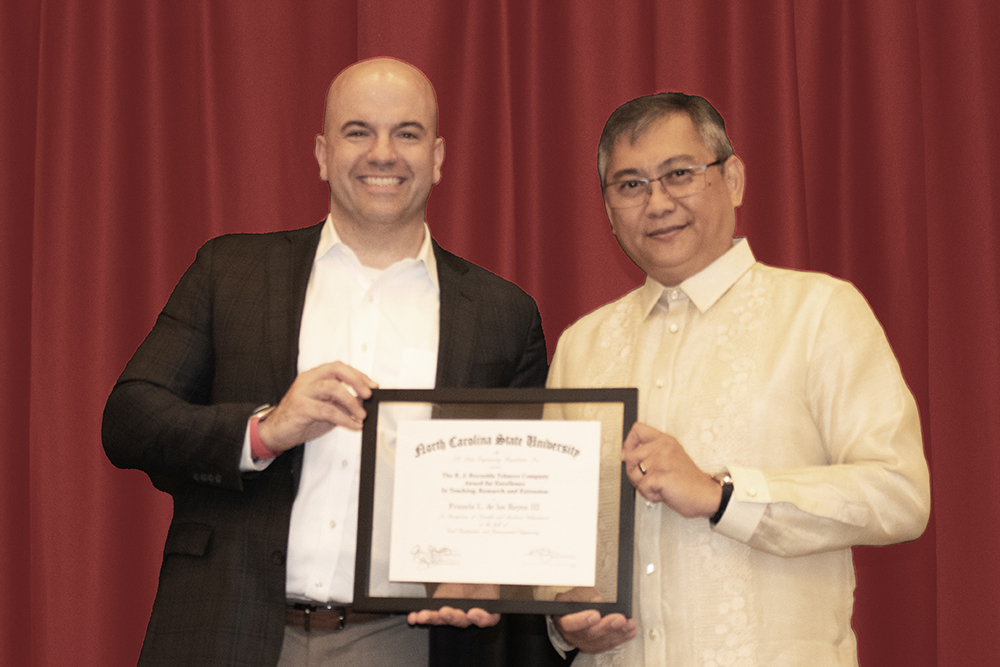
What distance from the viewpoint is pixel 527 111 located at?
3479mm

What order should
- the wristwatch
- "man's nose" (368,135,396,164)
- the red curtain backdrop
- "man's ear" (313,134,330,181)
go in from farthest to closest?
1. the red curtain backdrop
2. "man's ear" (313,134,330,181)
3. "man's nose" (368,135,396,164)
4. the wristwatch

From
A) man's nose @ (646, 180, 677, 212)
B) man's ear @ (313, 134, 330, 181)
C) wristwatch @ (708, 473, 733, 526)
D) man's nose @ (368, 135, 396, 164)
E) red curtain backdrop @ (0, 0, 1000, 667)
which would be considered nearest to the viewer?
wristwatch @ (708, 473, 733, 526)

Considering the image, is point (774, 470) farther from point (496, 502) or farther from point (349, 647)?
point (349, 647)

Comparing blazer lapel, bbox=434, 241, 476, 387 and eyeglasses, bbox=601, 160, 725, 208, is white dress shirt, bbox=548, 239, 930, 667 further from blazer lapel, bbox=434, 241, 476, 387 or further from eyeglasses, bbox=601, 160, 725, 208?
blazer lapel, bbox=434, 241, 476, 387

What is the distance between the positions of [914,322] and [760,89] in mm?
996

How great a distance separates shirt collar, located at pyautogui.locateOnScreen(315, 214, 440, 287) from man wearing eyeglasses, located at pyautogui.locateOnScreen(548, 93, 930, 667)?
1.58 feet

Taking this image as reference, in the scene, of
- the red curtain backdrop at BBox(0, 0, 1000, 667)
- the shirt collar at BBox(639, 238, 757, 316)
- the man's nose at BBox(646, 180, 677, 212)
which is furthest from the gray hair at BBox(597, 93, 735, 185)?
the red curtain backdrop at BBox(0, 0, 1000, 667)

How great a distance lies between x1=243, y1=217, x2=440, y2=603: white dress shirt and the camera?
2.02 m

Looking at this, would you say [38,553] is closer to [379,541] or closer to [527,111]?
[379,541]

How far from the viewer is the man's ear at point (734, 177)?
7.16 ft

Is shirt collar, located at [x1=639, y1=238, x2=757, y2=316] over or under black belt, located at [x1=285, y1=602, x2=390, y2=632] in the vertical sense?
over

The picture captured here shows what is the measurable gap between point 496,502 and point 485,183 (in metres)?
1.86

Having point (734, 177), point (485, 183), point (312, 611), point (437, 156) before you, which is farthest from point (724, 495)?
point (485, 183)

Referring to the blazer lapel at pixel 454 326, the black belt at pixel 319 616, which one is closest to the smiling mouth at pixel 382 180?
the blazer lapel at pixel 454 326
